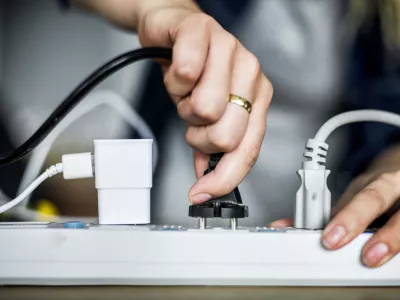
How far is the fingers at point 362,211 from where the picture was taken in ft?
1.66

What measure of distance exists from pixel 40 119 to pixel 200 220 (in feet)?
2.09

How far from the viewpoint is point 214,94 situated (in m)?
0.56

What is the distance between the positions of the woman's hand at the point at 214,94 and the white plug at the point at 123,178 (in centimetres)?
6

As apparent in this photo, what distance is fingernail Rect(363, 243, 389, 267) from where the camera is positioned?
0.50m

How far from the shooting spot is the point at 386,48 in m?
1.14

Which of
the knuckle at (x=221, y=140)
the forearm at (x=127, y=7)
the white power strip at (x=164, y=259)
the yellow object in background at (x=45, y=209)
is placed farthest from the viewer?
the yellow object in background at (x=45, y=209)

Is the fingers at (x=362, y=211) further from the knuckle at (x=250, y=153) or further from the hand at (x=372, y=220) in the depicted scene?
the knuckle at (x=250, y=153)

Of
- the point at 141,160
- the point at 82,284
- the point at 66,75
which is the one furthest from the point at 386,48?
the point at 82,284

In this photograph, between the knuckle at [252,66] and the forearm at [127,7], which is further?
the forearm at [127,7]

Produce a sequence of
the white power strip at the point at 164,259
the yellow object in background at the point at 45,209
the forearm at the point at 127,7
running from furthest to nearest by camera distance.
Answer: the yellow object in background at the point at 45,209 < the forearm at the point at 127,7 < the white power strip at the point at 164,259

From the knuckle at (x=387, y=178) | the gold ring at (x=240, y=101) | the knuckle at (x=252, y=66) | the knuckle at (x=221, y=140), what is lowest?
the knuckle at (x=387, y=178)

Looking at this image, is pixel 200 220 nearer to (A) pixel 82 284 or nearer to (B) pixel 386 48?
(A) pixel 82 284

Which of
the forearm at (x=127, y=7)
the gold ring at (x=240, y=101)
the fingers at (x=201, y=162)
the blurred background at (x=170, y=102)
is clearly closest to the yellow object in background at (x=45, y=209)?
the blurred background at (x=170, y=102)

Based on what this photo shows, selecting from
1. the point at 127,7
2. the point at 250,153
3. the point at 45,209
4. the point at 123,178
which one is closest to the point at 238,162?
the point at 250,153
